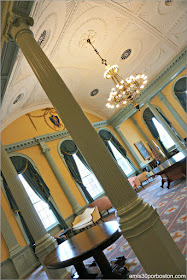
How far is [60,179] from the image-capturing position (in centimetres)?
811

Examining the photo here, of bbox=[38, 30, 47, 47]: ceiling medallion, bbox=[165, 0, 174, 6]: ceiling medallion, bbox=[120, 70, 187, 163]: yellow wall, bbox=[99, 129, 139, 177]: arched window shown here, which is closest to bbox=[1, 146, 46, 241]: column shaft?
bbox=[38, 30, 47, 47]: ceiling medallion

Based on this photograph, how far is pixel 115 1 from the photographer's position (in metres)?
6.06

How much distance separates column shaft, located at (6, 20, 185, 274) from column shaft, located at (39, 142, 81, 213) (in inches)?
231

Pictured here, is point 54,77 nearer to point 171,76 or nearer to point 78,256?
point 78,256

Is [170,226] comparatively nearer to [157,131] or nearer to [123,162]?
[123,162]

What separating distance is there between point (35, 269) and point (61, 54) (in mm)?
6958

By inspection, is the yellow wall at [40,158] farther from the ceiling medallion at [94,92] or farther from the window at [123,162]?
Answer: the window at [123,162]

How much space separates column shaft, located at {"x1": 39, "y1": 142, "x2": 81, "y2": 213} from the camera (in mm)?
7965

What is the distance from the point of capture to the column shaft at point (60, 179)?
796cm

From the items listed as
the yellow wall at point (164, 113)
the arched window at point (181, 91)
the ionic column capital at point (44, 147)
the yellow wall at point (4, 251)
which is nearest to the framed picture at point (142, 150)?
the yellow wall at point (164, 113)

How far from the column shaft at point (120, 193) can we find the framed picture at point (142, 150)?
11.2 metres

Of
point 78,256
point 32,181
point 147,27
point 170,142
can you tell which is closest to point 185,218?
point 78,256

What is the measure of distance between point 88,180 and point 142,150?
536 cm

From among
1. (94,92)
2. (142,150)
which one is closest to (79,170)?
(94,92)
